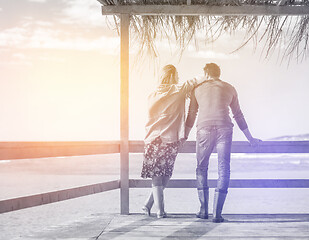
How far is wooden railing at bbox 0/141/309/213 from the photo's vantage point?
399 cm

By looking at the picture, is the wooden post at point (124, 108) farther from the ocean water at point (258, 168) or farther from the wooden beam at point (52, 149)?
the ocean water at point (258, 168)

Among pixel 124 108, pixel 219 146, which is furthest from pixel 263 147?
pixel 124 108

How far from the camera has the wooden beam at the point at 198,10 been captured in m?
5.14

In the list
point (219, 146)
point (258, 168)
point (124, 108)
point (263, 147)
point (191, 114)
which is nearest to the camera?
point (219, 146)

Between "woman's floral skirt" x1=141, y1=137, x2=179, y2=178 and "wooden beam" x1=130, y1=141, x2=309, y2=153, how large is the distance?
252mm

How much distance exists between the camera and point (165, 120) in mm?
4832

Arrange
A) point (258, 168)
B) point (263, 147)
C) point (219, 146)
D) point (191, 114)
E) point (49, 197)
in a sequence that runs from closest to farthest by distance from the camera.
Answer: point (49, 197) < point (219, 146) < point (191, 114) < point (263, 147) < point (258, 168)

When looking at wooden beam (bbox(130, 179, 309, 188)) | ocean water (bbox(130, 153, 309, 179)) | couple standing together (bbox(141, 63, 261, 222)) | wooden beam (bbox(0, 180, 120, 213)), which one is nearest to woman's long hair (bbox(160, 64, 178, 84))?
couple standing together (bbox(141, 63, 261, 222))

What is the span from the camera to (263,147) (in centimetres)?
514

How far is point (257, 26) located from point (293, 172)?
21594 millimetres

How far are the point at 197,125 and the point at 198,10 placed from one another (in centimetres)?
130

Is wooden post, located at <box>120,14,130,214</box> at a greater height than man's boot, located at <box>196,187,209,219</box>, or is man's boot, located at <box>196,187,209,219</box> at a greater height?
wooden post, located at <box>120,14,130,214</box>

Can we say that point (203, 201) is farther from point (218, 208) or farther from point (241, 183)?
point (241, 183)

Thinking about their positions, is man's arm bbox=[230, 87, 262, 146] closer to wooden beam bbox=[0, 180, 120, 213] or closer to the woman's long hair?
the woman's long hair
